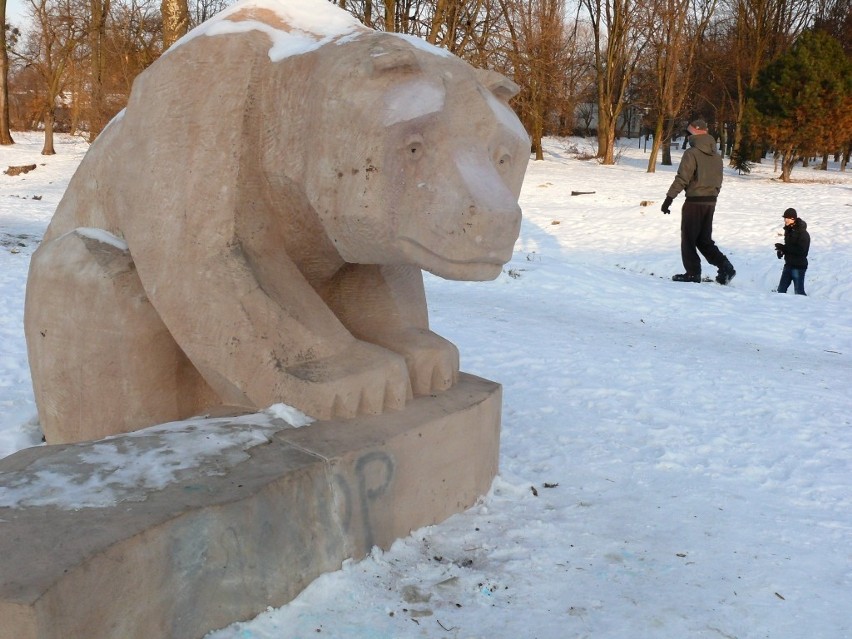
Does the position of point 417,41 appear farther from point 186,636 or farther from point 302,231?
point 186,636

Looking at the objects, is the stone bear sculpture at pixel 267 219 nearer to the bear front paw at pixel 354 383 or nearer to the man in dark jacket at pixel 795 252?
the bear front paw at pixel 354 383

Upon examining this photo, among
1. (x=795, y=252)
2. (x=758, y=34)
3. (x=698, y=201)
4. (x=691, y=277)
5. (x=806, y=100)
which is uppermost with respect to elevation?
(x=758, y=34)

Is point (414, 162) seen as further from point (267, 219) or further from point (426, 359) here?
point (426, 359)

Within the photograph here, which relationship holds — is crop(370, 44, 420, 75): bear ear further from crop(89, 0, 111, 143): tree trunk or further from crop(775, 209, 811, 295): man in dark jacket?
crop(89, 0, 111, 143): tree trunk

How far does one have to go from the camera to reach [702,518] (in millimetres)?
2582

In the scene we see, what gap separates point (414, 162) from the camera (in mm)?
2023

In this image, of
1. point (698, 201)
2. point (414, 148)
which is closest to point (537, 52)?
point (698, 201)

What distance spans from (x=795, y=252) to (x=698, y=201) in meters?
1.28

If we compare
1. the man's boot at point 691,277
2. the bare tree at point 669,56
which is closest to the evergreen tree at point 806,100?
the bare tree at point 669,56

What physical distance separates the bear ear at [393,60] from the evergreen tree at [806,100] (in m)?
20.2

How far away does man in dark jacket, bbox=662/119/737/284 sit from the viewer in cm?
877

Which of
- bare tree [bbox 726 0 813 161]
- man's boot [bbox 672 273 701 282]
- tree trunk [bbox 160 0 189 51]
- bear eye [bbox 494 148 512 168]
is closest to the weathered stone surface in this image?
bear eye [bbox 494 148 512 168]

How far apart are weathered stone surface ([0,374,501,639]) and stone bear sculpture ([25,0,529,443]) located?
18 cm

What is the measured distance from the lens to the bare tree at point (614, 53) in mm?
22922
